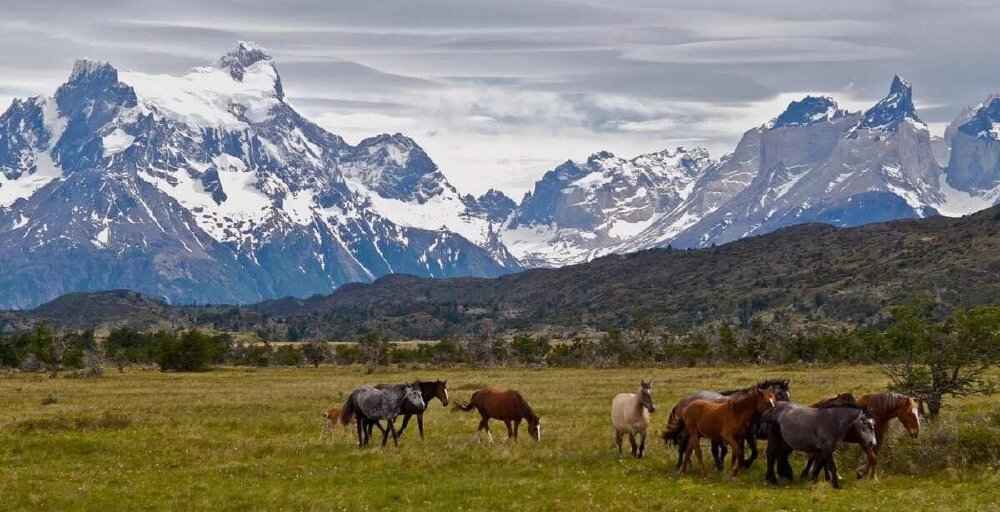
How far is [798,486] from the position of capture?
31.7m

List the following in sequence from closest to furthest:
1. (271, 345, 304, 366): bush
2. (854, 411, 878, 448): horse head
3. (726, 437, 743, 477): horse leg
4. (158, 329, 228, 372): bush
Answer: (854, 411, 878, 448): horse head < (726, 437, 743, 477): horse leg < (158, 329, 228, 372): bush < (271, 345, 304, 366): bush

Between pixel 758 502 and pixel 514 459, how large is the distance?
10878 mm

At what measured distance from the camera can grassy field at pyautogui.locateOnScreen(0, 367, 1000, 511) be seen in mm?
29984

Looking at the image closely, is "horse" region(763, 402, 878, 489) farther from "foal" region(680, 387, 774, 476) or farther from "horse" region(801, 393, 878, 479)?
"foal" region(680, 387, 774, 476)

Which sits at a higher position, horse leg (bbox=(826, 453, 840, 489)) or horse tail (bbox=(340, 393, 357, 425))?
horse tail (bbox=(340, 393, 357, 425))

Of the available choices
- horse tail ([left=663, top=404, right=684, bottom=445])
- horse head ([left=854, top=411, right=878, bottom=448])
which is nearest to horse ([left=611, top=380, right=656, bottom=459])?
horse tail ([left=663, top=404, right=684, bottom=445])

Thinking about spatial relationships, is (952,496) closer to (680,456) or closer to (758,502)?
(758,502)

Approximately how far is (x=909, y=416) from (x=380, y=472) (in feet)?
56.4

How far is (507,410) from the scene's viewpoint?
42625 mm

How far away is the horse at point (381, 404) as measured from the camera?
42156mm

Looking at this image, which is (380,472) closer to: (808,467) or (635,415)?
(635,415)

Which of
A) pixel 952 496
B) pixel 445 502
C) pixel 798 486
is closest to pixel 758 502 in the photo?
pixel 798 486

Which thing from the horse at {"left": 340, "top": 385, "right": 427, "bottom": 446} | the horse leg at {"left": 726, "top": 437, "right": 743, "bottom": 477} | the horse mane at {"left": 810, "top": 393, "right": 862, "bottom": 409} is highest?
the horse mane at {"left": 810, "top": 393, "right": 862, "bottom": 409}

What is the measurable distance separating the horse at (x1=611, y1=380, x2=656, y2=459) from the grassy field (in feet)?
2.22
